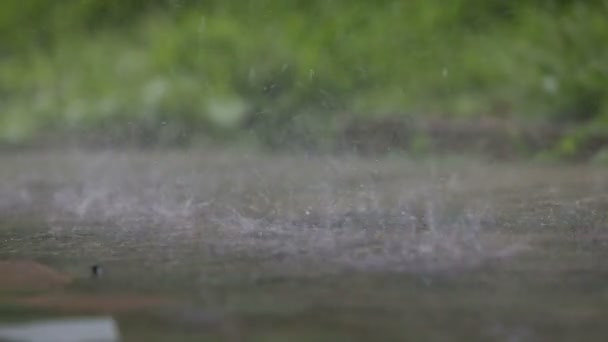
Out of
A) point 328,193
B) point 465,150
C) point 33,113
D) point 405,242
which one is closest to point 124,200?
point 328,193

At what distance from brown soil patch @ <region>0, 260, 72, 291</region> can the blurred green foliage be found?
2.59m

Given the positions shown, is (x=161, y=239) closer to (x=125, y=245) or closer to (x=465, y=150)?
(x=125, y=245)

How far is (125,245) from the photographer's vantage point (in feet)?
6.83

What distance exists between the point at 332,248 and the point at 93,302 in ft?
1.88

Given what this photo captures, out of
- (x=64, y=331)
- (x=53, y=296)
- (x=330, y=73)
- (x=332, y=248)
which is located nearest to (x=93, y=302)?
(x=53, y=296)

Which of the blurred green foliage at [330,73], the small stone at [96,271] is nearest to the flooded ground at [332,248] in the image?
the small stone at [96,271]

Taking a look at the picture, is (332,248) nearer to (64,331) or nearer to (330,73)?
(64,331)

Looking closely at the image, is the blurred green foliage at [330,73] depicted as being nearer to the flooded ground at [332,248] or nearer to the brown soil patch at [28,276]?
the flooded ground at [332,248]

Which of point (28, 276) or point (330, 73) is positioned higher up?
point (330, 73)

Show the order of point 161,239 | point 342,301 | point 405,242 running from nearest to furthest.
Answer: point 342,301 < point 405,242 < point 161,239

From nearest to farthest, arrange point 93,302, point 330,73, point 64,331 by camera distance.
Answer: point 64,331 < point 93,302 < point 330,73

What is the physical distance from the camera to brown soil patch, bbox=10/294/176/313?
57.4 inches

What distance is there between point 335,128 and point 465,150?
56 cm

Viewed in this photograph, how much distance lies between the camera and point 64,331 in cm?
129
